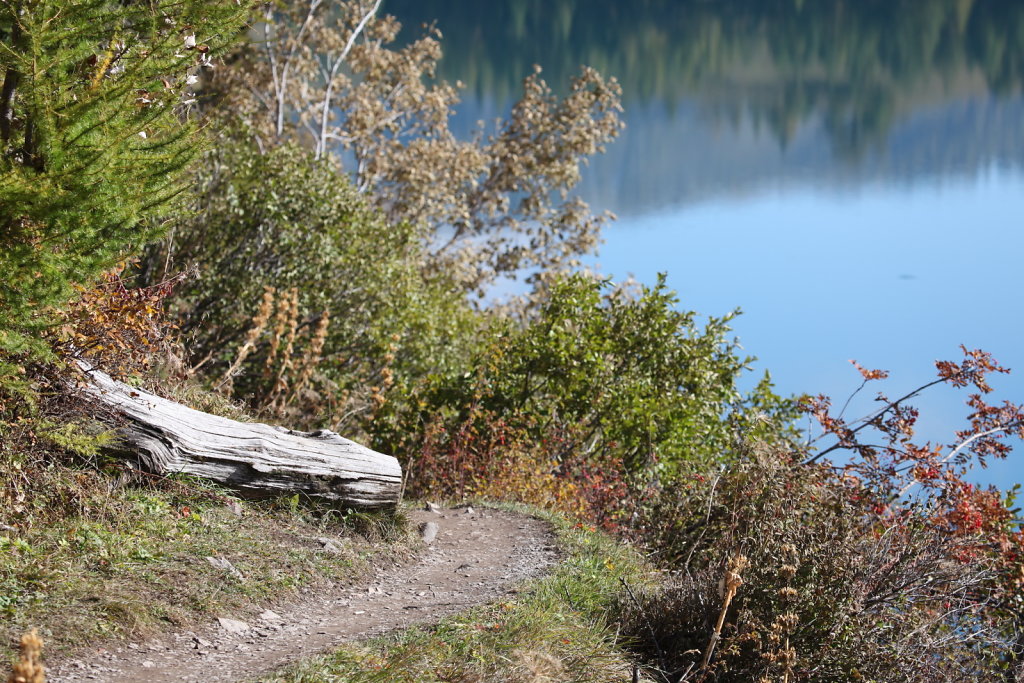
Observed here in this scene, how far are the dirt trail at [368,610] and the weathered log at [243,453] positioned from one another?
2.32ft

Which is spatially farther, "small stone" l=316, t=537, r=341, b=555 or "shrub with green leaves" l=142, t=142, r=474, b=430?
"shrub with green leaves" l=142, t=142, r=474, b=430

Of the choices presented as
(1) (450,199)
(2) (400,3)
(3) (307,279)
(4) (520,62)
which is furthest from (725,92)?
(3) (307,279)

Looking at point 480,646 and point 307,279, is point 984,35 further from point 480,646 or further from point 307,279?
point 480,646

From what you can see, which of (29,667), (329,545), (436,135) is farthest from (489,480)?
(436,135)

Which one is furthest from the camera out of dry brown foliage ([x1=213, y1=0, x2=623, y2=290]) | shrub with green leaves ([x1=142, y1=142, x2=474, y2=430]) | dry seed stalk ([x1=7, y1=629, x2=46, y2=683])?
dry brown foliage ([x1=213, y1=0, x2=623, y2=290])

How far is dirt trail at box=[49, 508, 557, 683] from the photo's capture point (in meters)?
4.78

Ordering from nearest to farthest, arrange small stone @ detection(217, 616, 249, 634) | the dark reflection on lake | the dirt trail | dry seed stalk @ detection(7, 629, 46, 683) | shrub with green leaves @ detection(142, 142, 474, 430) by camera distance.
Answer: dry seed stalk @ detection(7, 629, 46, 683) < the dirt trail < small stone @ detection(217, 616, 249, 634) < shrub with green leaves @ detection(142, 142, 474, 430) < the dark reflection on lake

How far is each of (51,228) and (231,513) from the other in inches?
88.5

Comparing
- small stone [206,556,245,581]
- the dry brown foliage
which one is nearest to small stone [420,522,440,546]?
small stone [206,556,245,581]

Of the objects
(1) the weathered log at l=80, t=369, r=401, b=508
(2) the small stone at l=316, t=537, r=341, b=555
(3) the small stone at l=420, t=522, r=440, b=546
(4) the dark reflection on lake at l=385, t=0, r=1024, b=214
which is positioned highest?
(4) the dark reflection on lake at l=385, t=0, r=1024, b=214

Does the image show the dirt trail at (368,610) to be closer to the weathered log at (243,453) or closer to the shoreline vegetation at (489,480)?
the shoreline vegetation at (489,480)

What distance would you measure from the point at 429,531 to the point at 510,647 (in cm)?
276

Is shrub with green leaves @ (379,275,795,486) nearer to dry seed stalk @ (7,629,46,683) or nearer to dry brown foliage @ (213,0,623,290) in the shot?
dry seed stalk @ (7,629,46,683)

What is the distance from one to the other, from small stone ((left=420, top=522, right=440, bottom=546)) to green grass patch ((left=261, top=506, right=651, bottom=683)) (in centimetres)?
129
